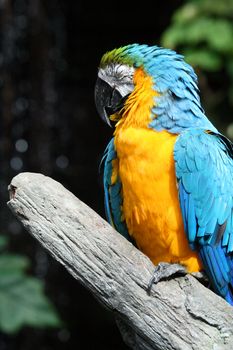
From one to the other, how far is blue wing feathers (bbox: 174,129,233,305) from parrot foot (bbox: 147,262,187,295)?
132mm

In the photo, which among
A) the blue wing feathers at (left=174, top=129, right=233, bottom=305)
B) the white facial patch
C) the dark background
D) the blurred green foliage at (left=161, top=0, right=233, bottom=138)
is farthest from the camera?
the dark background

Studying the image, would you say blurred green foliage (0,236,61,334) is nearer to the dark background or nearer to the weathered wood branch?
the dark background

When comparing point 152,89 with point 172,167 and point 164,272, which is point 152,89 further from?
point 164,272

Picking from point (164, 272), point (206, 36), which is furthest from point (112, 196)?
point (206, 36)

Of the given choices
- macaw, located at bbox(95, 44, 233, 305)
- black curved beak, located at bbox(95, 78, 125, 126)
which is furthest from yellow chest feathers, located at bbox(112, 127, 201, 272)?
black curved beak, located at bbox(95, 78, 125, 126)

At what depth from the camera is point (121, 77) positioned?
6.80ft

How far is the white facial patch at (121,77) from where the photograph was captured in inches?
81.1

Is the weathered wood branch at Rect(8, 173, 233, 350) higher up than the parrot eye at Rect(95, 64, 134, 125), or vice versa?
the parrot eye at Rect(95, 64, 134, 125)

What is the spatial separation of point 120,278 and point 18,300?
161 cm

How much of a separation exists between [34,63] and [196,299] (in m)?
3.29

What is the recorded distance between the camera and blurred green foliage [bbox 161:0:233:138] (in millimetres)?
3330

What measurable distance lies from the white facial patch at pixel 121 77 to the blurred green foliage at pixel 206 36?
1308 mm

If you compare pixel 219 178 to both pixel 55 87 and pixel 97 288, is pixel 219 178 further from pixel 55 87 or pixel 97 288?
pixel 55 87

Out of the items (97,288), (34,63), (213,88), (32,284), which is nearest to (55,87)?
(34,63)
